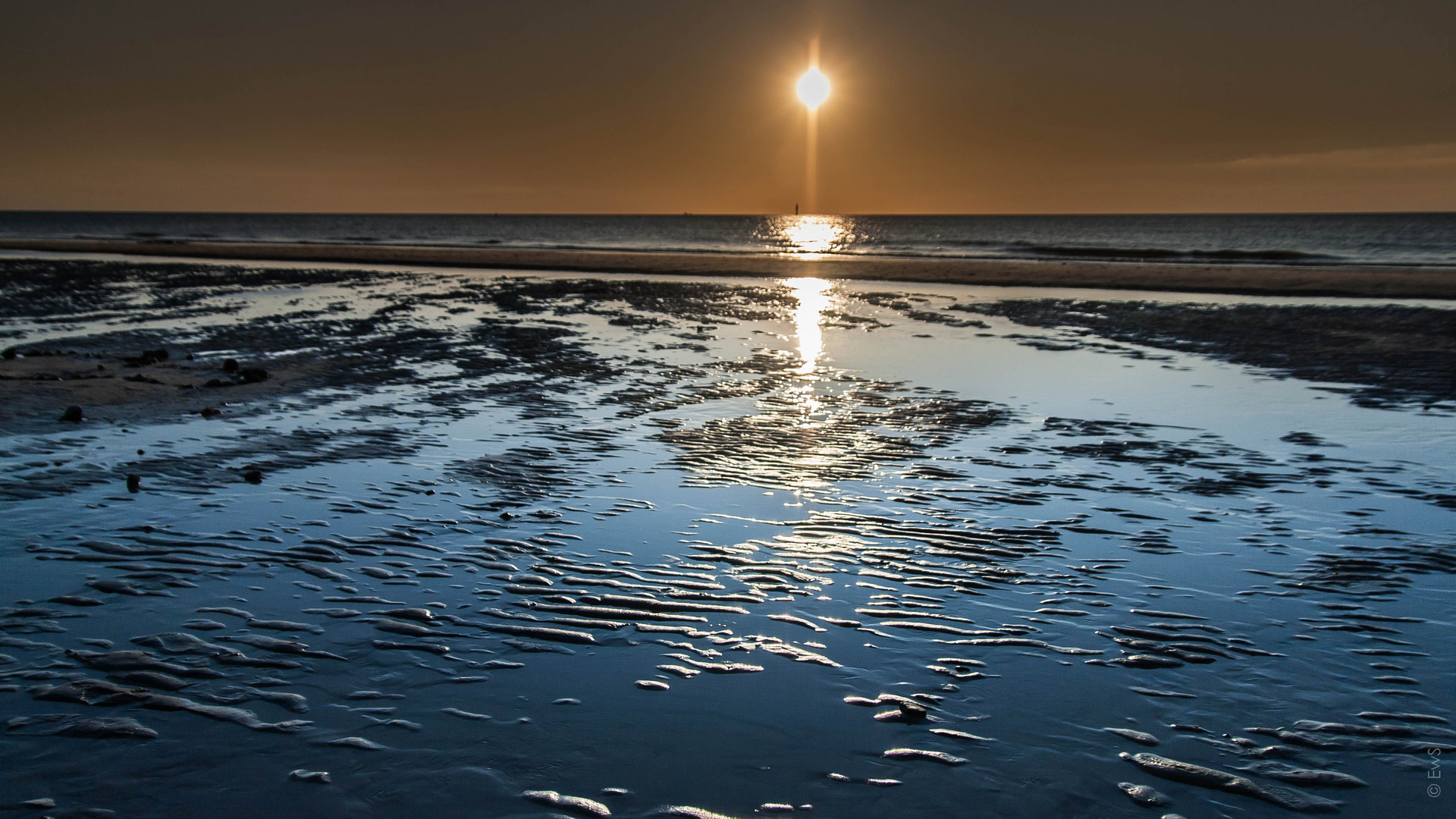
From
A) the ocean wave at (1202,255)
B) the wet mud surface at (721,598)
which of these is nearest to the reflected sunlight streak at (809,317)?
the wet mud surface at (721,598)

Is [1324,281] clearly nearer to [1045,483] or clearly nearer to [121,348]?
[1045,483]

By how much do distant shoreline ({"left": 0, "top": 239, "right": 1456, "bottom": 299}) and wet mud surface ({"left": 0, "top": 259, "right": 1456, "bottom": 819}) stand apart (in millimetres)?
19688

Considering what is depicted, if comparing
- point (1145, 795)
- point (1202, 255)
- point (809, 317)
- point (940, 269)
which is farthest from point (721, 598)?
point (1202, 255)

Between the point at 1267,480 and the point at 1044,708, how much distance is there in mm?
5326

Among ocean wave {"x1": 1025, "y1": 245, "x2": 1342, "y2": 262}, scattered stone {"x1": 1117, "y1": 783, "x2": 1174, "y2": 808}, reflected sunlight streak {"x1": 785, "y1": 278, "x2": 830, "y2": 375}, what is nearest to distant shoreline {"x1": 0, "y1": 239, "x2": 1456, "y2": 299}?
reflected sunlight streak {"x1": 785, "y1": 278, "x2": 830, "y2": 375}

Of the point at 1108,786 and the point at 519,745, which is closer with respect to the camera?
the point at 1108,786

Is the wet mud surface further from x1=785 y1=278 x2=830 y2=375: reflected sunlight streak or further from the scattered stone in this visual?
x1=785 y1=278 x2=830 y2=375: reflected sunlight streak

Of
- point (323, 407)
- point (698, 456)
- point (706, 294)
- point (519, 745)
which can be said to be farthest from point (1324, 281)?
point (519, 745)

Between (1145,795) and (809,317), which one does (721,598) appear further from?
(809,317)

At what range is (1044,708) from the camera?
13.5 ft

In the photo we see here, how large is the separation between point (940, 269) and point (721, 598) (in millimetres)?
37180

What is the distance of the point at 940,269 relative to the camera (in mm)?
40281

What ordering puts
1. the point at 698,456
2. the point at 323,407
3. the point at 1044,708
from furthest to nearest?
1. the point at 323,407
2. the point at 698,456
3. the point at 1044,708

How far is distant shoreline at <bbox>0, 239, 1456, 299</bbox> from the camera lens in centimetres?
2989
